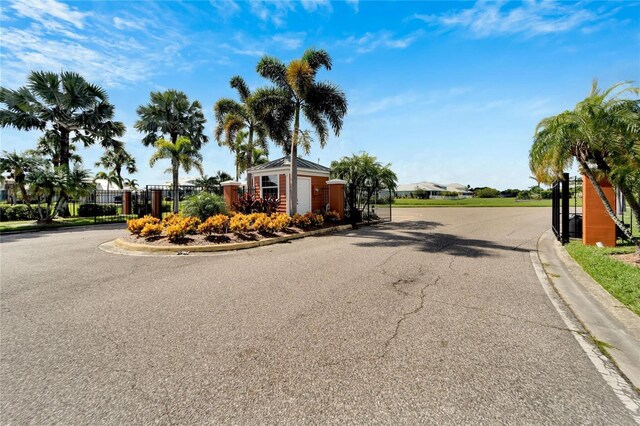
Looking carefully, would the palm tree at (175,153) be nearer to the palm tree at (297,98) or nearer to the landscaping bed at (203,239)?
the palm tree at (297,98)

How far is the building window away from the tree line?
51.6 inches

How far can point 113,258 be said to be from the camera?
8422mm

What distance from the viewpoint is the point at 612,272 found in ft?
19.1

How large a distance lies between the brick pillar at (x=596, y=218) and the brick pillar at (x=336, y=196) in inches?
391

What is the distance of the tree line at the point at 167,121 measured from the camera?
48.0 ft

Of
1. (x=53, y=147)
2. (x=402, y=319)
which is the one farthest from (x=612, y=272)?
(x=53, y=147)

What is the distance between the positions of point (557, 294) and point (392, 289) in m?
2.65

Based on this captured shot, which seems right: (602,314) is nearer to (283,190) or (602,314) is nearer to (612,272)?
(612,272)

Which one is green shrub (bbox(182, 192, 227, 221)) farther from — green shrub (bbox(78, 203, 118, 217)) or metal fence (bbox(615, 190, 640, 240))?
green shrub (bbox(78, 203, 118, 217))

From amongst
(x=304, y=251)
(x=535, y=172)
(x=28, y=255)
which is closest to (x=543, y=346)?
(x=304, y=251)

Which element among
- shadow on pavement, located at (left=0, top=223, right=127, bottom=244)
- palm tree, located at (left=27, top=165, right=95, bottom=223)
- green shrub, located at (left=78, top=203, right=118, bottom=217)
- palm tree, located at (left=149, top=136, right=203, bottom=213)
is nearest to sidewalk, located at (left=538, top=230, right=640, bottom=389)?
shadow on pavement, located at (left=0, top=223, right=127, bottom=244)

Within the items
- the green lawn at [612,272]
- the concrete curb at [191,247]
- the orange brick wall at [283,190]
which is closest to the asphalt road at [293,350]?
the green lawn at [612,272]

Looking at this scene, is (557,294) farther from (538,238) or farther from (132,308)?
(538,238)

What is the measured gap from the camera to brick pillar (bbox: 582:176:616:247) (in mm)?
8688
